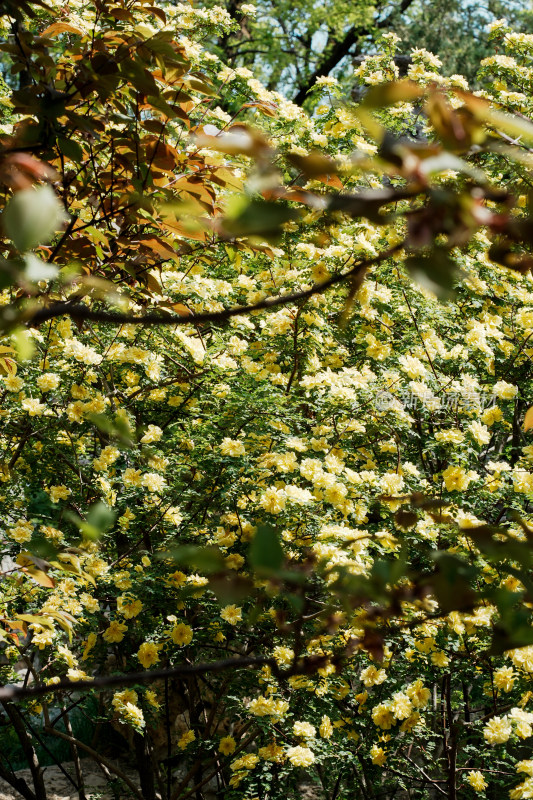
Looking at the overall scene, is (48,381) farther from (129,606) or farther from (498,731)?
(498,731)

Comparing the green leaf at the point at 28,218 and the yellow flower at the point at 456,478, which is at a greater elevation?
the yellow flower at the point at 456,478

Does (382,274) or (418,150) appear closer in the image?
(418,150)

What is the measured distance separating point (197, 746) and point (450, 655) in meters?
1.15

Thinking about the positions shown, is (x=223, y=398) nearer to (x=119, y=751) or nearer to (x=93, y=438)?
(x=93, y=438)

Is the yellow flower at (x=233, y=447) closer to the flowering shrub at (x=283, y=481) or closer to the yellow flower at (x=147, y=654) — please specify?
the flowering shrub at (x=283, y=481)

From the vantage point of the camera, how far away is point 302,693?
2877mm

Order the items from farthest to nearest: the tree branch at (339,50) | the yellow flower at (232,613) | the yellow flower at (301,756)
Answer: the tree branch at (339,50)
the yellow flower at (232,613)
the yellow flower at (301,756)

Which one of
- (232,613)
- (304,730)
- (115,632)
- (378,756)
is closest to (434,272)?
Answer: (232,613)

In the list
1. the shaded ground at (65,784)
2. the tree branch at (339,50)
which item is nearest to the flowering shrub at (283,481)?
the shaded ground at (65,784)

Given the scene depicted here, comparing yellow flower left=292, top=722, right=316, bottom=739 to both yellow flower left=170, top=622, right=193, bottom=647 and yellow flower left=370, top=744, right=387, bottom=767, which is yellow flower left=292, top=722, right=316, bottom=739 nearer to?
yellow flower left=370, top=744, right=387, bottom=767

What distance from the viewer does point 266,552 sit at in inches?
19.3

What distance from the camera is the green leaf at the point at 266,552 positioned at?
484 mm

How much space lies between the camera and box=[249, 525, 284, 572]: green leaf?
0.48 meters

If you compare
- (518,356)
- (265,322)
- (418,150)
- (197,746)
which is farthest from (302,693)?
(418,150)
